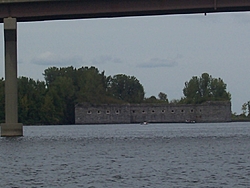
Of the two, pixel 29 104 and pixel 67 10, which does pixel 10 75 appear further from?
pixel 29 104

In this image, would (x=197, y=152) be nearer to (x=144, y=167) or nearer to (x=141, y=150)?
(x=141, y=150)

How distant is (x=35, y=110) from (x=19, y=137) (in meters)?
111

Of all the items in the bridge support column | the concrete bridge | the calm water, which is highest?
the concrete bridge

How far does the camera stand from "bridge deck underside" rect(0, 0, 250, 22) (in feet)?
234

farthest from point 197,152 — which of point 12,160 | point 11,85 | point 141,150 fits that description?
point 11,85

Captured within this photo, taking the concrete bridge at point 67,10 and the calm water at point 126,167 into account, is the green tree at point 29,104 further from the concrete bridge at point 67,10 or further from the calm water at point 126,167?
the calm water at point 126,167

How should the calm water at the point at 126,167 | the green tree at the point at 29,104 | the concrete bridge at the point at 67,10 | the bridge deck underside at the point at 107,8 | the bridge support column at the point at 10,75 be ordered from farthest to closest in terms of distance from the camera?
the green tree at the point at 29,104 < the bridge support column at the point at 10,75 < the concrete bridge at the point at 67,10 < the bridge deck underside at the point at 107,8 < the calm water at the point at 126,167

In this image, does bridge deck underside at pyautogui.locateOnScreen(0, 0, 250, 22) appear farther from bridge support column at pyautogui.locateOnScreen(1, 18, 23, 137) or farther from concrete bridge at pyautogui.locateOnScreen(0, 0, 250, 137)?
bridge support column at pyautogui.locateOnScreen(1, 18, 23, 137)

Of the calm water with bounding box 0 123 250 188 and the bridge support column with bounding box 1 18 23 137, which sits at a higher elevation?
the bridge support column with bounding box 1 18 23 137

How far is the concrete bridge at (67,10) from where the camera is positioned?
71500 millimetres

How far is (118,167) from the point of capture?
43.6 metres

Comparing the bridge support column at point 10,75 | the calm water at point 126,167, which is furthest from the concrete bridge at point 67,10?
the calm water at point 126,167

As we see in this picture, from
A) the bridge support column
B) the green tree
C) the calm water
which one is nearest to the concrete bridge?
the bridge support column

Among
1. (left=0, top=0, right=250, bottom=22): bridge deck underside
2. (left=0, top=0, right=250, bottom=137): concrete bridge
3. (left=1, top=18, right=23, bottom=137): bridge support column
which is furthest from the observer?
(left=1, top=18, right=23, bottom=137): bridge support column
